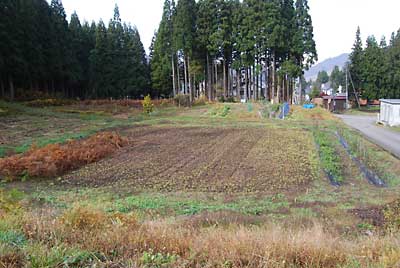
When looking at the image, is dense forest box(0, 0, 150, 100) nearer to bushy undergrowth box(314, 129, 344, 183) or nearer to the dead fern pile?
the dead fern pile

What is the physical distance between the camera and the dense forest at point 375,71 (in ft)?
131

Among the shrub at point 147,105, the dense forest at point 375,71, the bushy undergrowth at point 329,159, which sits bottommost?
the bushy undergrowth at point 329,159

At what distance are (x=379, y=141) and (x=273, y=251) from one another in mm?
13314

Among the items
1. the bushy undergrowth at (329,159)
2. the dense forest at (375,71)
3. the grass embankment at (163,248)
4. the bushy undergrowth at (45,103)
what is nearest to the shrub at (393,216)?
the grass embankment at (163,248)

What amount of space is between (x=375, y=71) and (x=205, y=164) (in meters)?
38.9

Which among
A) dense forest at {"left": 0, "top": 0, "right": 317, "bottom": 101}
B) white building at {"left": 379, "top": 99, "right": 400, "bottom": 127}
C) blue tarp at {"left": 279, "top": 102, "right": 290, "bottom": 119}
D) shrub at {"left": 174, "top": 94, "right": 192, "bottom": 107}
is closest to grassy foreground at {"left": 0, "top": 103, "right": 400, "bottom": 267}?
white building at {"left": 379, "top": 99, "right": 400, "bottom": 127}

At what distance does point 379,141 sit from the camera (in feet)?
44.4

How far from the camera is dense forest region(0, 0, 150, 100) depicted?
24312 millimetres

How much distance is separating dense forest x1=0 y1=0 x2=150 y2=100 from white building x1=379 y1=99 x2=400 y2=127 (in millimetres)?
25239

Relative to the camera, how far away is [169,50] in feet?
109

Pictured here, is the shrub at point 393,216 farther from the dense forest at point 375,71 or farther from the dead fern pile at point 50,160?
the dense forest at point 375,71

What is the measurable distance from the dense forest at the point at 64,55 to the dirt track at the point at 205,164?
16925 mm

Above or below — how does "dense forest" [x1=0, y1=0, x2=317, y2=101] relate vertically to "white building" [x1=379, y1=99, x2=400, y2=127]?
above

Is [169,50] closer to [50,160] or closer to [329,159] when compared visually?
[329,159]
